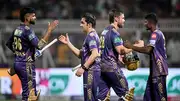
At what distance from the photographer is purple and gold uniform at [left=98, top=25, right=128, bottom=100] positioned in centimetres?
1466

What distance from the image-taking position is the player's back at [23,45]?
1449cm

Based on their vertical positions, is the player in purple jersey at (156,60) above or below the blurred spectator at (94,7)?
below

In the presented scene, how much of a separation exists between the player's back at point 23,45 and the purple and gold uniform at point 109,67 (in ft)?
4.93

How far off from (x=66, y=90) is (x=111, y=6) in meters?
4.55

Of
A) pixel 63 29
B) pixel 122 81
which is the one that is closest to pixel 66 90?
pixel 63 29

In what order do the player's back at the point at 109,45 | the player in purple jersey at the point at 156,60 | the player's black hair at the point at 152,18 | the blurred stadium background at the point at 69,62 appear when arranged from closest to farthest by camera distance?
1. the player in purple jersey at the point at 156,60
2. the player's black hair at the point at 152,18
3. the player's back at the point at 109,45
4. the blurred stadium background at the point at 69,62

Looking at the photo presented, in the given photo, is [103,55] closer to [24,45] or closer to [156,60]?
[156,60]

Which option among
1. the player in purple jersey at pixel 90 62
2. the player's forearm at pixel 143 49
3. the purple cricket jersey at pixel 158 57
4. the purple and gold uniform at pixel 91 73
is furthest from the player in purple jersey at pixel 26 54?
the purple cricket jersey at pixel 158 57

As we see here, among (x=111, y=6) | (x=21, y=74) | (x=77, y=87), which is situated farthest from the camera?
(x=111, y=6)

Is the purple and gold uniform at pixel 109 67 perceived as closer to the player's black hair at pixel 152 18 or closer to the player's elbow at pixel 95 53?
the player's black hair at pixel 152 18

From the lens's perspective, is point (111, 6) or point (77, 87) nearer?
point (77, 87)

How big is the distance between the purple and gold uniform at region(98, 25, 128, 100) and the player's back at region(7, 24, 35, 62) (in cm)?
150

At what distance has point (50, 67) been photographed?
2284 cm

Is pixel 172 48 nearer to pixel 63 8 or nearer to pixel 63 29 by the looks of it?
pixel 63 29
